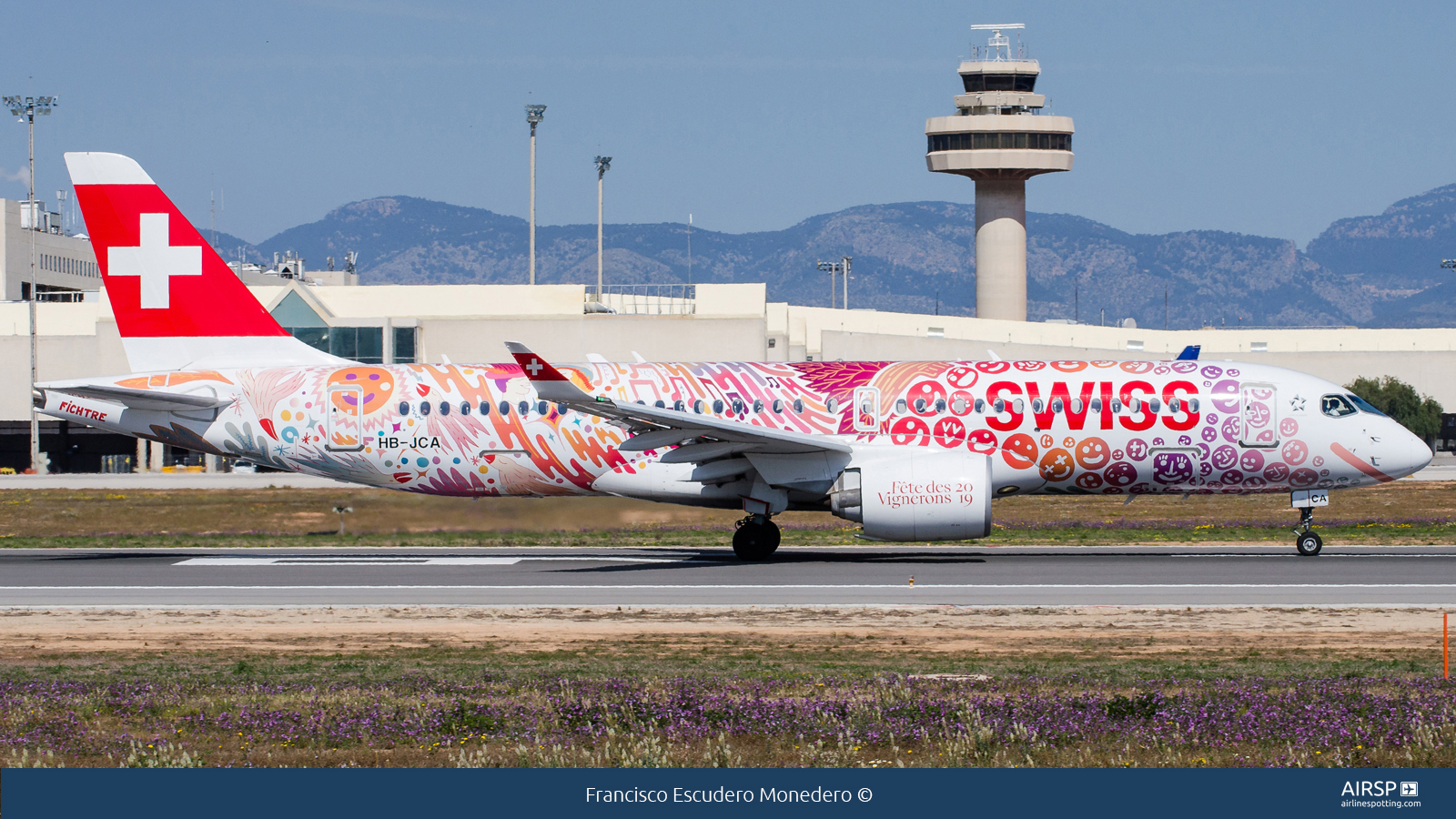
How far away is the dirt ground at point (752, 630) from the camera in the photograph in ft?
62.7

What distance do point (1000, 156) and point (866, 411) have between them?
358 ft

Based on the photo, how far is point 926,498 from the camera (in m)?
27.3

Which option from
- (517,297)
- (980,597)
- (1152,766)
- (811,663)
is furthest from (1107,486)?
(517,297)

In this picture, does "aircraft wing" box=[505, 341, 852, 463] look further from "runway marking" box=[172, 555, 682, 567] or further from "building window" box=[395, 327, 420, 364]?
"building window" box=[395, 327, 420, 364]

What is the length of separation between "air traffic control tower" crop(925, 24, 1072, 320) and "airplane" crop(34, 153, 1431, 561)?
104m

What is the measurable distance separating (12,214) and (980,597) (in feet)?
432

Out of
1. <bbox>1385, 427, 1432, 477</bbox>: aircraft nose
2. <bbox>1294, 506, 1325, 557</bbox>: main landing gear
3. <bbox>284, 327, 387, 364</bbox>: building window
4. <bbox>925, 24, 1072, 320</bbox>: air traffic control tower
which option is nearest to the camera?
<bbox>1385, 427, 1432, 477</bbox>: aircraft nose

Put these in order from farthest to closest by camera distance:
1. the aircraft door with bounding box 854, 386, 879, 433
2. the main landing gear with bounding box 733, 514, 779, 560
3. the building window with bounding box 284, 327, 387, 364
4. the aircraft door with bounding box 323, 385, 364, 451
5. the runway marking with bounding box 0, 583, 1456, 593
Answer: the building window with bounding box 284, 327, 387, 364 < the aircraft door with bounding box 323, 385, 364, 451 < the main landing gear with bounding box 733, 514, 779, 560 < the aircraft door with bounding box 854, 386, 879, 433 < the runway marking with bounding box 0, 583, 1456, 593

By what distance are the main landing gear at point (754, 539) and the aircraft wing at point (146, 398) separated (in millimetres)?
10766

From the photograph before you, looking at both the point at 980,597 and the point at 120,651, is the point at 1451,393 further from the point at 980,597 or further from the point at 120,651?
the point at 120,651

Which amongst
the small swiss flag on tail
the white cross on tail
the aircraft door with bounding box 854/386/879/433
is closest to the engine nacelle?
the aircraft door with bounding box 854/386/879/433

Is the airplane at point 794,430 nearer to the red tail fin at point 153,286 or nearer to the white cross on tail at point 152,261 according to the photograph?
the red tail fin at point 153,286

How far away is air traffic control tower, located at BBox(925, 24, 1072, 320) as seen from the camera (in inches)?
5261

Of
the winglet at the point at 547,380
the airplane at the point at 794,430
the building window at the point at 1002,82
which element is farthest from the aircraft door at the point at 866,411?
the building window at the point at 1002,82
